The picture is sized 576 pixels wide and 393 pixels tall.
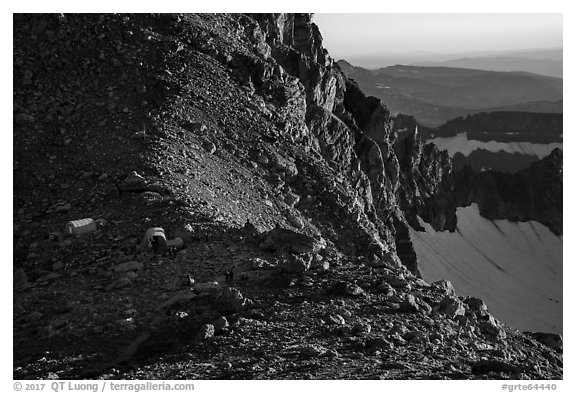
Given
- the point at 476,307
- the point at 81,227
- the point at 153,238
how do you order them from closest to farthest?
the point at 153,238
the point at 81,227
the point at 476,307

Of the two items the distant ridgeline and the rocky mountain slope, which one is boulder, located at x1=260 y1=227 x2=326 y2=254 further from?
the distant ridgeline

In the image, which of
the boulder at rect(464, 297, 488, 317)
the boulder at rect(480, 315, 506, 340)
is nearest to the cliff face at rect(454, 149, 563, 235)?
the boulder at rect(464, 297, 488, 317)

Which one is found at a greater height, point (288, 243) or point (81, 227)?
point (81, 227)

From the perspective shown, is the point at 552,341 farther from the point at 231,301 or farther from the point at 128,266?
the point at 128,266

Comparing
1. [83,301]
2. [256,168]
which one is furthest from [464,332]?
[256,168]

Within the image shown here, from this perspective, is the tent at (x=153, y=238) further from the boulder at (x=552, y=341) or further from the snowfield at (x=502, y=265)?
the snowfield at (x=502, y=265)

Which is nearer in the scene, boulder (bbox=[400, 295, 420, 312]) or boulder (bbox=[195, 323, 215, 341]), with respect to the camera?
boulder (bbox=[195, 323, 215, 341])

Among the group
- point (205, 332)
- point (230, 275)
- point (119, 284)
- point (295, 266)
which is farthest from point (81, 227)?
point (205, 332)
